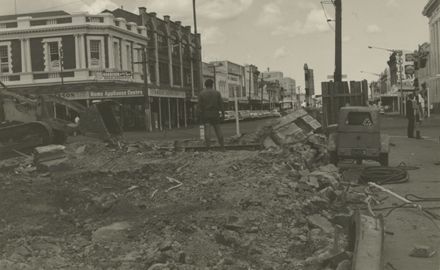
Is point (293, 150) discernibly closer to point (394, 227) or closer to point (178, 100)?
point (394, 227)

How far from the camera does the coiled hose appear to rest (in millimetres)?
12625

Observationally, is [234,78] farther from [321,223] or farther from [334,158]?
[321,223]

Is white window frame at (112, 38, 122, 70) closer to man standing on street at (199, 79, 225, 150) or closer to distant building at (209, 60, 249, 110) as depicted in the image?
man standing on street at (199, 79, 225, 150)

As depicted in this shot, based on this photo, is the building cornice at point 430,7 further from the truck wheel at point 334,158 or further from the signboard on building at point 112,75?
the truck wheel at point 334,158

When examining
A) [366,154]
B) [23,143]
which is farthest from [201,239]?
[23,143]

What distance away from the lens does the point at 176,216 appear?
7.86m

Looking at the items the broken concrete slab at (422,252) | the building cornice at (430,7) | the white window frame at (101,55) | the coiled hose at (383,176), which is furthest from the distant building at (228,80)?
the broken concrete slab at (422,252)

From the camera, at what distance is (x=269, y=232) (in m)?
7.48

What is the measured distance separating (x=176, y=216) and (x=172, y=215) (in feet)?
0.26

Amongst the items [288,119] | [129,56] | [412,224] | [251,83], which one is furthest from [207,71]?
[412,224]

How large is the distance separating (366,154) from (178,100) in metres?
47.4

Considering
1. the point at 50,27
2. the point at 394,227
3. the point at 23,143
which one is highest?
the point at 50,27

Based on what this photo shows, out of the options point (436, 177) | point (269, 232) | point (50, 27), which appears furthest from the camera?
point (50, 27)

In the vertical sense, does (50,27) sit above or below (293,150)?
above
